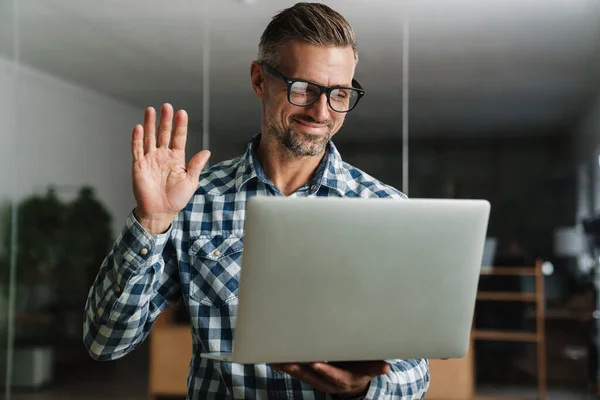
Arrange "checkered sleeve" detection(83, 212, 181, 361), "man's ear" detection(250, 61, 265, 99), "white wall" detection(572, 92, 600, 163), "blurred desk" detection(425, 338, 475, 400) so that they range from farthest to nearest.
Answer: "blurred desk" detection(425, 338, 475, 400), "white wall" detection(572, 92, 600, 163), "man's ear" detection(250, 61, 265, 99), "checkered sleeve" detection(83, 212, 181, 361)

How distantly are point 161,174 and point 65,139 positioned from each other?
10.5 ft

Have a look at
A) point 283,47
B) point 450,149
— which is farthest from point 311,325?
point 450,149

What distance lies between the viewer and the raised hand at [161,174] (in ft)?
4.38

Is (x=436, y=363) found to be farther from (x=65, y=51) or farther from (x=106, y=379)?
(x=65, y=51)

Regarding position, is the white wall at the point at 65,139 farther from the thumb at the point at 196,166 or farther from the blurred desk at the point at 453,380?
the thumb at the point at 196,166

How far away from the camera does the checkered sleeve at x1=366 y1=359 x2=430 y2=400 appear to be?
1.26 metres

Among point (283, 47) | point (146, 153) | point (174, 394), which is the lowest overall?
point (174, 394)

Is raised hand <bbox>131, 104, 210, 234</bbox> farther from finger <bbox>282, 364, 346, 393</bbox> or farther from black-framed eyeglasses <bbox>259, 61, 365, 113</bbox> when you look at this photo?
finger <bbox>282, 364, 346, 393</bbox>

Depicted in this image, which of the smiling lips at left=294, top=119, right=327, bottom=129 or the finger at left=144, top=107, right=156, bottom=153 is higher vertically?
the smiling lips at left=294, top=119, right=327, bottom=129

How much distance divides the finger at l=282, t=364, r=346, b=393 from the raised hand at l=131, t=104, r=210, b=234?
39cm

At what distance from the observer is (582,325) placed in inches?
154

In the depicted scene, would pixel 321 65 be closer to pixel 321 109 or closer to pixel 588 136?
pixel 321 109

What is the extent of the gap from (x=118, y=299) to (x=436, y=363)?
9.79 ft

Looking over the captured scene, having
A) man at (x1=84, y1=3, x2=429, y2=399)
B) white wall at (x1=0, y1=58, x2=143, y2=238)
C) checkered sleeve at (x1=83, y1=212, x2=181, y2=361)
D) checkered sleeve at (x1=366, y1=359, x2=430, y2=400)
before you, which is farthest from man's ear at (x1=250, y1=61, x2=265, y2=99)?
white wall at (x1=0, y1=58, x2=143, y2=238)
